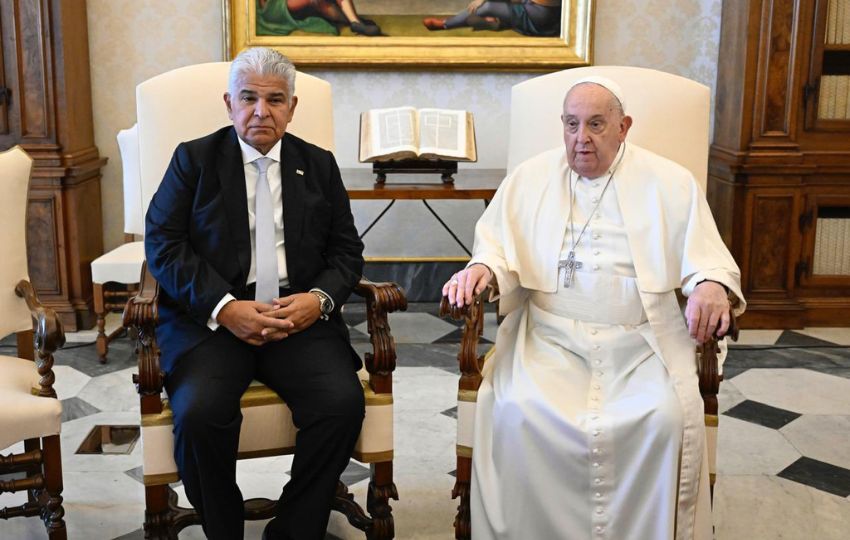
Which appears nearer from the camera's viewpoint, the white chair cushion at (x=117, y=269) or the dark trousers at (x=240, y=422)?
the dark trousers at (x=240, y=422)

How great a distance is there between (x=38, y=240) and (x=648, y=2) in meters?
3.48

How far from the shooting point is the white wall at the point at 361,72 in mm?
5594

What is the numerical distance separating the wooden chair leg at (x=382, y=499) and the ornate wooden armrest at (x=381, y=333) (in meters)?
0.23

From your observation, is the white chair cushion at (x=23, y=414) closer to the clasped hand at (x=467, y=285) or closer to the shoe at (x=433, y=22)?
the clasped hand at (x=467, y=285)

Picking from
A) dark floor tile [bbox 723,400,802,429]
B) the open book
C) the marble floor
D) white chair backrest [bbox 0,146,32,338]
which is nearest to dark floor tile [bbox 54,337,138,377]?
the marble floor

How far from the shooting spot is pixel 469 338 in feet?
9.59

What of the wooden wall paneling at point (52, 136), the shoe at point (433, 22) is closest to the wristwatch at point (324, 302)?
the wooden wall paneling at point (52, 136)

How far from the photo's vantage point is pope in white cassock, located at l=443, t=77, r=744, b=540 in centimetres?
275

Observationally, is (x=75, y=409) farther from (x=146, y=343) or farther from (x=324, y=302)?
(x=324, y=302)

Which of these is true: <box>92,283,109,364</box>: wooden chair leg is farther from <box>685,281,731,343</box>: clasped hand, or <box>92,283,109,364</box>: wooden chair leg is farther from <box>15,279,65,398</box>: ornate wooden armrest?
<box>685,281,731,343</box>: clasped hand

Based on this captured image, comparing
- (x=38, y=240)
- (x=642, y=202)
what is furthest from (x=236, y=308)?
(x=38, y=240)

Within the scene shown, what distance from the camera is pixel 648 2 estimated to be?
5699 millimetres

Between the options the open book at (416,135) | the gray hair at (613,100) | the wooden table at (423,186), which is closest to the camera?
the gray hair at (613,100)

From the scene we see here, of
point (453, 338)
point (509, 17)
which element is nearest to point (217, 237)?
point (453, 338)
